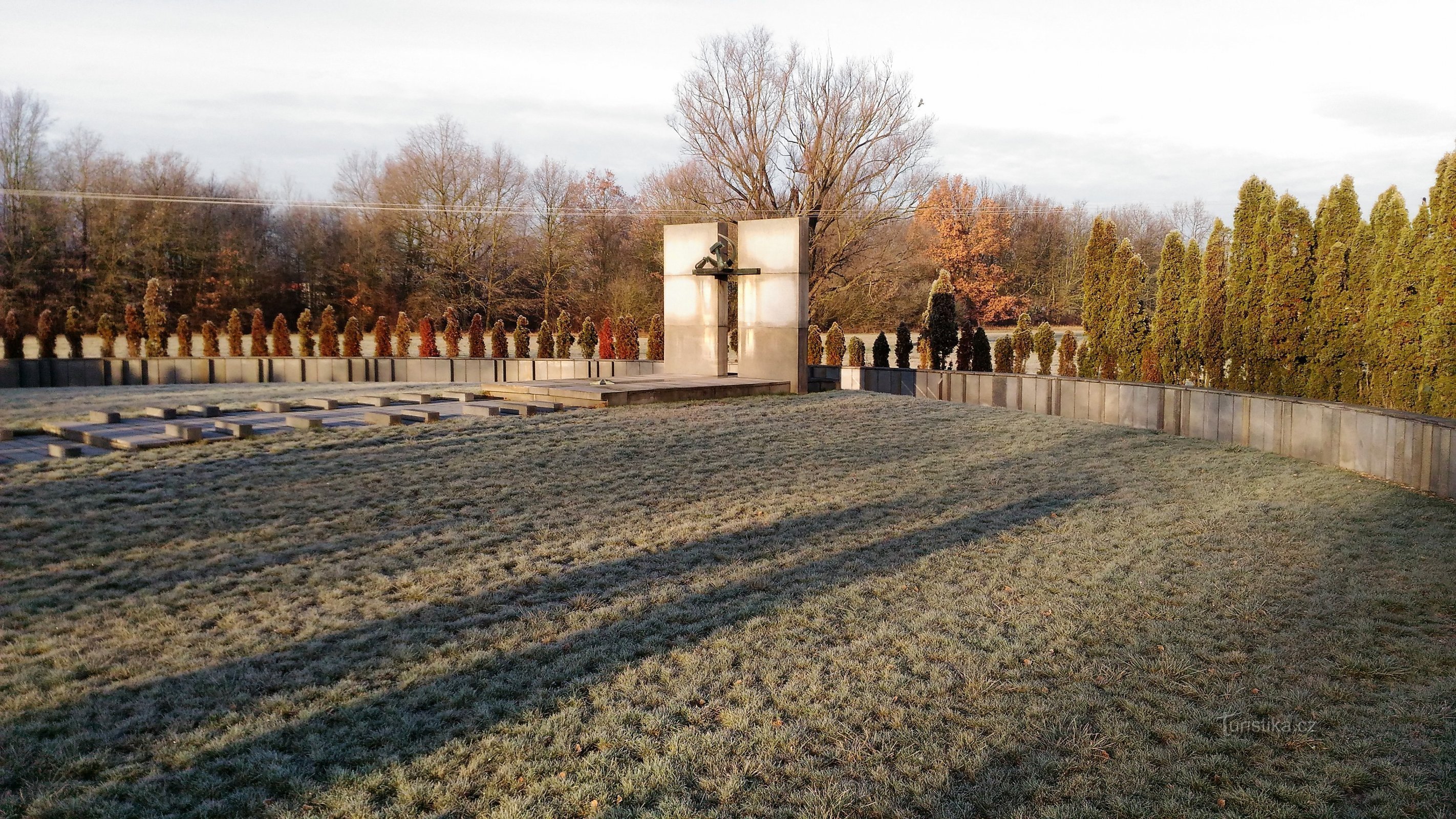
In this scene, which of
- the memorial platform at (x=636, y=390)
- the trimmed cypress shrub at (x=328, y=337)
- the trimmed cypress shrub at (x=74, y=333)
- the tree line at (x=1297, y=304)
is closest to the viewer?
the tree line at (x=1297, y=304)

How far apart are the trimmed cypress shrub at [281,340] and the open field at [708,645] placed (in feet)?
36.5

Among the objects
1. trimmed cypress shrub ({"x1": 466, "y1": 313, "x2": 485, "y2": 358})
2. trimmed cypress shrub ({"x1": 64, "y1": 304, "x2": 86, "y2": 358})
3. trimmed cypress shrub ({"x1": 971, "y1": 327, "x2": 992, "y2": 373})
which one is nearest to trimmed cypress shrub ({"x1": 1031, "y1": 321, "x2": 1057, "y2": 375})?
trimmed cypress shrub ({"x1": 971, "y1": 327, "x2": 992, "y2": 373})

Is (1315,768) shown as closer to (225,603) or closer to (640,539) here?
(640,539)

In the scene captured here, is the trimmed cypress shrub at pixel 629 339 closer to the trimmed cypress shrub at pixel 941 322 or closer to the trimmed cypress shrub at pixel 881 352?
the trimmed cypress shrub at pixel 881 352

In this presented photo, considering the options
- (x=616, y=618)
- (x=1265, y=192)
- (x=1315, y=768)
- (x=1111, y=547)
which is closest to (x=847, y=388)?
(x=1265, y=192)

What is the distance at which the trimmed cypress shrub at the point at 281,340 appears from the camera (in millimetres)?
16969

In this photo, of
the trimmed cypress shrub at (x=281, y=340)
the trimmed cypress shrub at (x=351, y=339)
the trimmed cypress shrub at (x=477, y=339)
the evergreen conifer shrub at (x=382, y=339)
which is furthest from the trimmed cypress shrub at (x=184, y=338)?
the trimmed cypress shrub at (x=477, y=339)

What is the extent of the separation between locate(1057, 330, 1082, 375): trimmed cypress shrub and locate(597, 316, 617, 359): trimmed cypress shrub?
8.58m

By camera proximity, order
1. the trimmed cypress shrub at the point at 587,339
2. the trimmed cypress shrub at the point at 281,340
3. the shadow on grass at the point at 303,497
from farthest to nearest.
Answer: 1. the trimmed cypress shrub at the point at 587,339
2. the trimmed cypress shrub at the point at 281,340
3. the shadow on grass at the point at 303,497

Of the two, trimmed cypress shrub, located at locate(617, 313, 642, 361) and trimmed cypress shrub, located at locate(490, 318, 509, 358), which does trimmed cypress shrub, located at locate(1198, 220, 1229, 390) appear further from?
trimmed cypress shrub, located at locate(490, 318, 509, 358)

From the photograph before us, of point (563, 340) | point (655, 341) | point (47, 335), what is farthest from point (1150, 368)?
point (47, 335)

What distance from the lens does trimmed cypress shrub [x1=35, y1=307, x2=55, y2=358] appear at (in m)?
15.3

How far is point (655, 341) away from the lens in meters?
17.6

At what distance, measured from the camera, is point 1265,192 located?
959 cm
